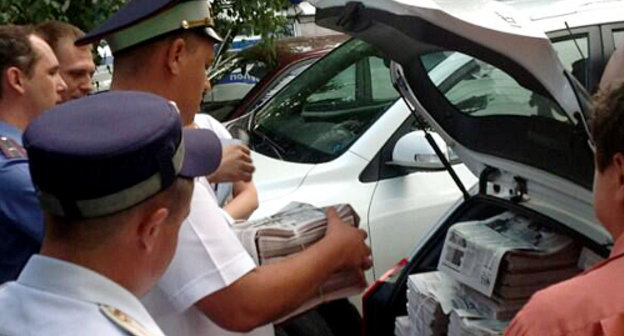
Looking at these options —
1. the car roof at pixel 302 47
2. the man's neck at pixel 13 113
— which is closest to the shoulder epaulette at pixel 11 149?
the man's neck at pixel 13 113

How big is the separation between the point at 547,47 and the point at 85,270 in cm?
122

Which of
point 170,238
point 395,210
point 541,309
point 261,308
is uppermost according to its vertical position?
point 170,238

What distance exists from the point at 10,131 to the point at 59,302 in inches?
67.9

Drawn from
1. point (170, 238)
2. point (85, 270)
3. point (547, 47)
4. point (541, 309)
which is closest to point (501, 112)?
point (547, 47)

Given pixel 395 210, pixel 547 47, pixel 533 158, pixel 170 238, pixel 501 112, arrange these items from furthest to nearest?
1. pixel 395 210
2. pixel 501 112
3. pixel 533 158
4. pixel 547 47
5. pixel 170 238

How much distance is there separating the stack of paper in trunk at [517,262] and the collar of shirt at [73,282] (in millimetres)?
1314

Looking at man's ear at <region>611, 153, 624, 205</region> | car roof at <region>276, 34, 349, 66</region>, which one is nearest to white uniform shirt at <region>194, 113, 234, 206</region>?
man's ear at <region>611, 153, 624, 205</region>

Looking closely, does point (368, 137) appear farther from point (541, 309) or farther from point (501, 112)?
point (541, 309)

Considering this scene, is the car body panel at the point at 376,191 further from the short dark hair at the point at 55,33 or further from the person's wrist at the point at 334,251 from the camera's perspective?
the person's wrist at the point at 334,251

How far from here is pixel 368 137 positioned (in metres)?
4.33

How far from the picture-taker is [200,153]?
1604 mm

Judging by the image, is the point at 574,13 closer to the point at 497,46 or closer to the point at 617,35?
the point at 617,35

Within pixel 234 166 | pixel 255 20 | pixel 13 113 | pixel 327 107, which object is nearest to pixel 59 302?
pixel 234 166

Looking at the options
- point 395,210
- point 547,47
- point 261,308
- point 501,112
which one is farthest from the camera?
point 395,210
